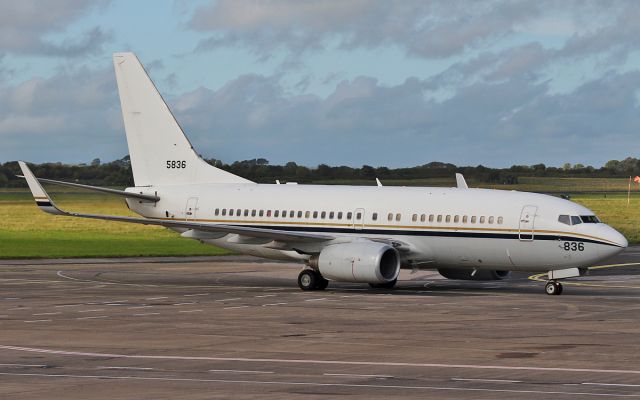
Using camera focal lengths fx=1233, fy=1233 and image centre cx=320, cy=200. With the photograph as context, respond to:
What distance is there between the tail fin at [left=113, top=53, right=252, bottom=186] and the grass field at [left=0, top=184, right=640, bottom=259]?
1795 centimetres

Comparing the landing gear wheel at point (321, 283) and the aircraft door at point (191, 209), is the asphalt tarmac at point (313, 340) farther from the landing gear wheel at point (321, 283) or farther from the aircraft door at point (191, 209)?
the aircraft door at point (191, 209)

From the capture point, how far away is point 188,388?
22.2 metres

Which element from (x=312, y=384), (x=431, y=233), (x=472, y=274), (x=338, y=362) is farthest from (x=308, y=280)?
(x=312, y=384)

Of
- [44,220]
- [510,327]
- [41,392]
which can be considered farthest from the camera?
[44,220]

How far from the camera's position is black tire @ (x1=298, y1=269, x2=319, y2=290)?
158 feet

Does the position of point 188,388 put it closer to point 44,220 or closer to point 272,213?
point 272,213

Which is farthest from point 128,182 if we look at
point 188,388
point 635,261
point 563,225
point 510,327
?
point 188,388

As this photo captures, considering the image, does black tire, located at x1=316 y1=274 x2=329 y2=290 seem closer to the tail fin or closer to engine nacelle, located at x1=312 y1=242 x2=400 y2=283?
engine nacelle, located at x1=312 y1=242 x2=400 y2=283

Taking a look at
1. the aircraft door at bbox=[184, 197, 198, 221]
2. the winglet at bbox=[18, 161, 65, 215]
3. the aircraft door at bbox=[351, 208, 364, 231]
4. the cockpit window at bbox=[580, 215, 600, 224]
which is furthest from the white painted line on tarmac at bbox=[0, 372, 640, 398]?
the aircraft door at bbox=[184, 197, 198, 221]

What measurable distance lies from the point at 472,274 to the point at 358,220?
519 cm

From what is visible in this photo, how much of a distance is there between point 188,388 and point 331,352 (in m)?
6.34

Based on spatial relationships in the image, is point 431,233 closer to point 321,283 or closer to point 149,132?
point 321,283

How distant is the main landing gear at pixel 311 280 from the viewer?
1901 inches

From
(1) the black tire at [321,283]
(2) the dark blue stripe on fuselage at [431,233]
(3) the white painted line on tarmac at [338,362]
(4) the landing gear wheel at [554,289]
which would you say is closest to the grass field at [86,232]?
Result: (2) the dark blue stripe on fuselage at [431,233]
